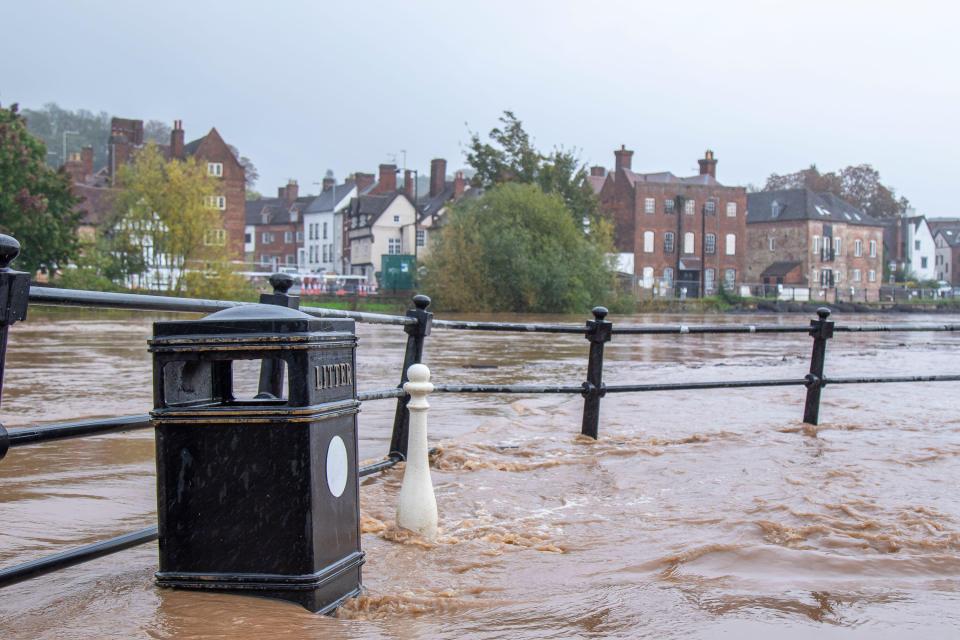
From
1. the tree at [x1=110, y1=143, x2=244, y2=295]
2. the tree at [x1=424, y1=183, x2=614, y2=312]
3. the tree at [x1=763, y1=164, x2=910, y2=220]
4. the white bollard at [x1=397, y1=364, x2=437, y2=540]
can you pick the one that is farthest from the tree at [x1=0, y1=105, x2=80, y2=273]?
the tree at [x1=763, y1=164, x2=910, y2=220]

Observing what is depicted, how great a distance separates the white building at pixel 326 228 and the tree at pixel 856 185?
166ft

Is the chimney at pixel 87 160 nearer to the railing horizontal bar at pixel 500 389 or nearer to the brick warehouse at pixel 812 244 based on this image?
the brick warehouse at pixel 812 244

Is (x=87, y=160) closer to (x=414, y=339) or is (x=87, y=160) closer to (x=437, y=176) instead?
(x=437, y=176)

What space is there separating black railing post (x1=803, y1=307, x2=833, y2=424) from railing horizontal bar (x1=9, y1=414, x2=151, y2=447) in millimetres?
6421

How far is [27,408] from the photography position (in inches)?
448

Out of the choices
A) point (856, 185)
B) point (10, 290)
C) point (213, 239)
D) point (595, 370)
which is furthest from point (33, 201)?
point (856, 185)

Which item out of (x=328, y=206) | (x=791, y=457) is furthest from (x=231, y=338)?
(x=328, y=206)

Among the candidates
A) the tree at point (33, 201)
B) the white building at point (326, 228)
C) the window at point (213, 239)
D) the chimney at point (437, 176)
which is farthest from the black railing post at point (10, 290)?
the white building at point (326, 228)

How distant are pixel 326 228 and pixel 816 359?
343 feet

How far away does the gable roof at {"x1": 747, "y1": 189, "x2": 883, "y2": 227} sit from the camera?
100875mm

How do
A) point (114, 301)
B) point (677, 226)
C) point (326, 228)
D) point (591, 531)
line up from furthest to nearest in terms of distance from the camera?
point (326, 228)
point (677, 226)
point (591, 531)
point (114, 301)

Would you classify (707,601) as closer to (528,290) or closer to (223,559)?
(223,559)

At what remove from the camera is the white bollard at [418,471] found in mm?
5238

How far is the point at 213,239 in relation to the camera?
6278 cm
